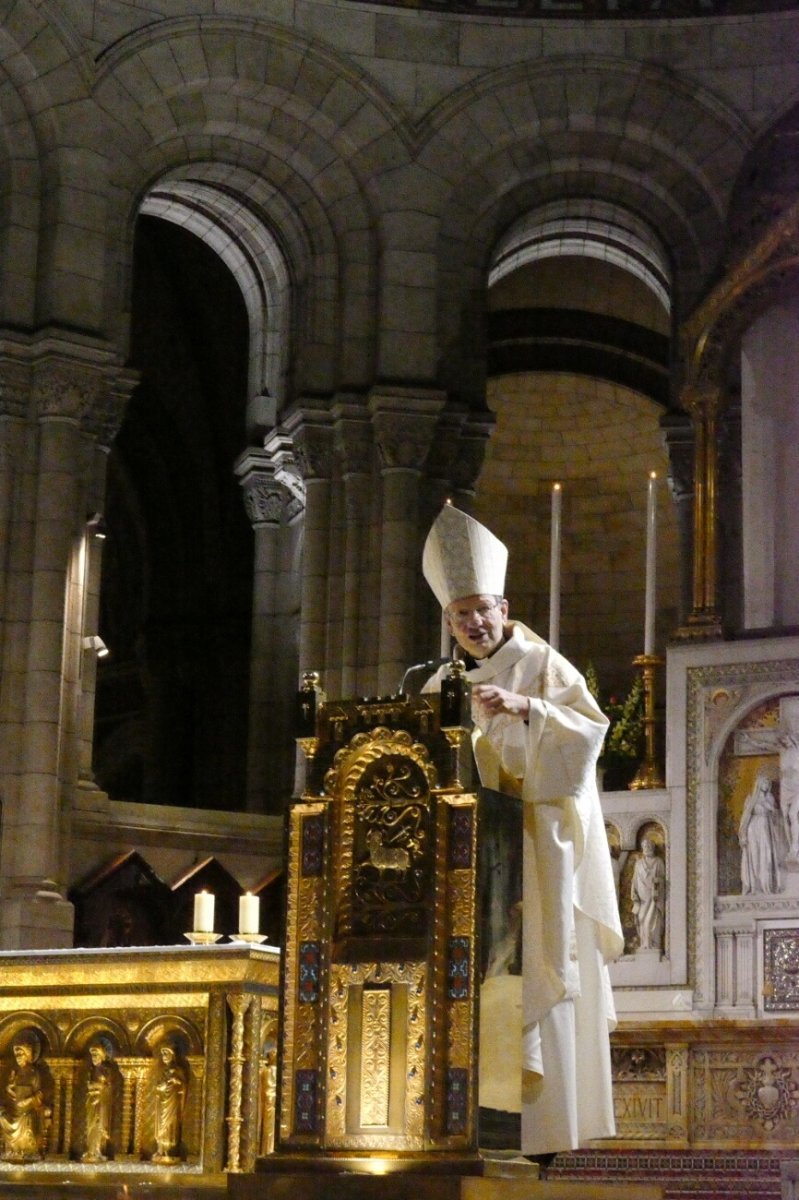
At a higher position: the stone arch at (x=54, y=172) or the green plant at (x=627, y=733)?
the stone arch at (x=54, y=172)

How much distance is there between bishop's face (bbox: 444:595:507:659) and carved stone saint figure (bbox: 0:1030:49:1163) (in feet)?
7.39

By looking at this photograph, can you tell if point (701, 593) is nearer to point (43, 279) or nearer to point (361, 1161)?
point (43, 279)

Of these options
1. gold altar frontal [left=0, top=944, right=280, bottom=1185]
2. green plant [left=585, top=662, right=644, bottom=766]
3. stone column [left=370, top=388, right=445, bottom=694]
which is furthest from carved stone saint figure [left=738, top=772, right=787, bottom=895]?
stone column [left=370, top=388, right=445, bottom=694]

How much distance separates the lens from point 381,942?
6.09 meters

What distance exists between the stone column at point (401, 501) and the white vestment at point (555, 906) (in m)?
8.46

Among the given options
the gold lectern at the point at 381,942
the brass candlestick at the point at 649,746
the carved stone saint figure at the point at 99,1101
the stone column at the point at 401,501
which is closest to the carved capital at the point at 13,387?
the stone column at the point at 401,501

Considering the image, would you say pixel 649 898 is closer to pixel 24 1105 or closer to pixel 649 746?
pixel 649 746

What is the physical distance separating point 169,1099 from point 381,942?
171 cm

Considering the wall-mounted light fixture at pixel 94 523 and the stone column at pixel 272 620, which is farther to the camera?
the stone column at pixel 272 620

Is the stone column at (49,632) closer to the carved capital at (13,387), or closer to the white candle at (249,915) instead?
the carved capital at (13,387)

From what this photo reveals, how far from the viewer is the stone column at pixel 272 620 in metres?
16.5

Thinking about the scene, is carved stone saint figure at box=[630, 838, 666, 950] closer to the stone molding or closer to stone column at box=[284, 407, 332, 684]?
stone column at box=[284, 407, 332, 684]

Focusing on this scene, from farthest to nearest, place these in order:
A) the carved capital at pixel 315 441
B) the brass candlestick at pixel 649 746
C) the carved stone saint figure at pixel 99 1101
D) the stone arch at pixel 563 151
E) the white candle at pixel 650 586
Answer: the stone arch at pixel 563 151 → the carved capital at pixel 315 441 → the brass candlestick at pixel 649 746 → the white candle at pixel 650 586 → the carved stone saint figure at pixel 99 1101

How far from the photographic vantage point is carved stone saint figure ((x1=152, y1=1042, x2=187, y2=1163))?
24.3 ft
